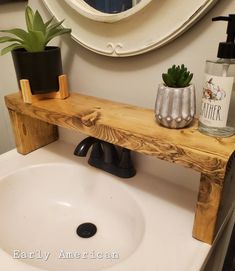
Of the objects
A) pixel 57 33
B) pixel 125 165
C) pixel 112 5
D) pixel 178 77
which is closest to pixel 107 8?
pixel 112 5

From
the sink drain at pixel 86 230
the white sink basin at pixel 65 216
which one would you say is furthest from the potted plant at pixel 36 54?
the sink drain at pixel 86 230

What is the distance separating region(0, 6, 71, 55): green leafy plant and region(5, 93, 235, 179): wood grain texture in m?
0.15

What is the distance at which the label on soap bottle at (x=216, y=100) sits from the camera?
432 mm

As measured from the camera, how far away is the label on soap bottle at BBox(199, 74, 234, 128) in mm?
432

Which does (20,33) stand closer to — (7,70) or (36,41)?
(36,41)

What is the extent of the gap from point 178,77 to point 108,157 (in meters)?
0.32

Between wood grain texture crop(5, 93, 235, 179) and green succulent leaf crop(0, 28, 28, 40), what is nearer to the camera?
wood grain texture crop(5, 93, 235, 179)

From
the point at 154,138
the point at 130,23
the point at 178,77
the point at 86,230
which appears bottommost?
the point at 86,230

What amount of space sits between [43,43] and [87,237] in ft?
1.71

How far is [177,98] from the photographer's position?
48 centimetres

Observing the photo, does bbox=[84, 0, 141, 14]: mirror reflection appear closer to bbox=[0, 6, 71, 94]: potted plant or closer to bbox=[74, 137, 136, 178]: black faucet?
bbox=[0, 6, 71, 94]: potted plant

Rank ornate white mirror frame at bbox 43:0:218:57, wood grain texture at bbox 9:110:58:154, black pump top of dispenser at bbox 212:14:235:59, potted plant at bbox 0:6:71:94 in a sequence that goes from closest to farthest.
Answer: black pump top of dispenser at bbox 212:14:235:59 → ornate white mirror frame at bbox 43:0:218:57 → potted plant at bbox 0:6:71:94 → wood grain texture at bbox 9:110:58:154

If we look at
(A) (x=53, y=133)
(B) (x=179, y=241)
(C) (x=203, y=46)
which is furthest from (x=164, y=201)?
(A) (x=53, y=133)

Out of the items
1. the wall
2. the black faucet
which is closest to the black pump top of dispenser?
the black faucet
